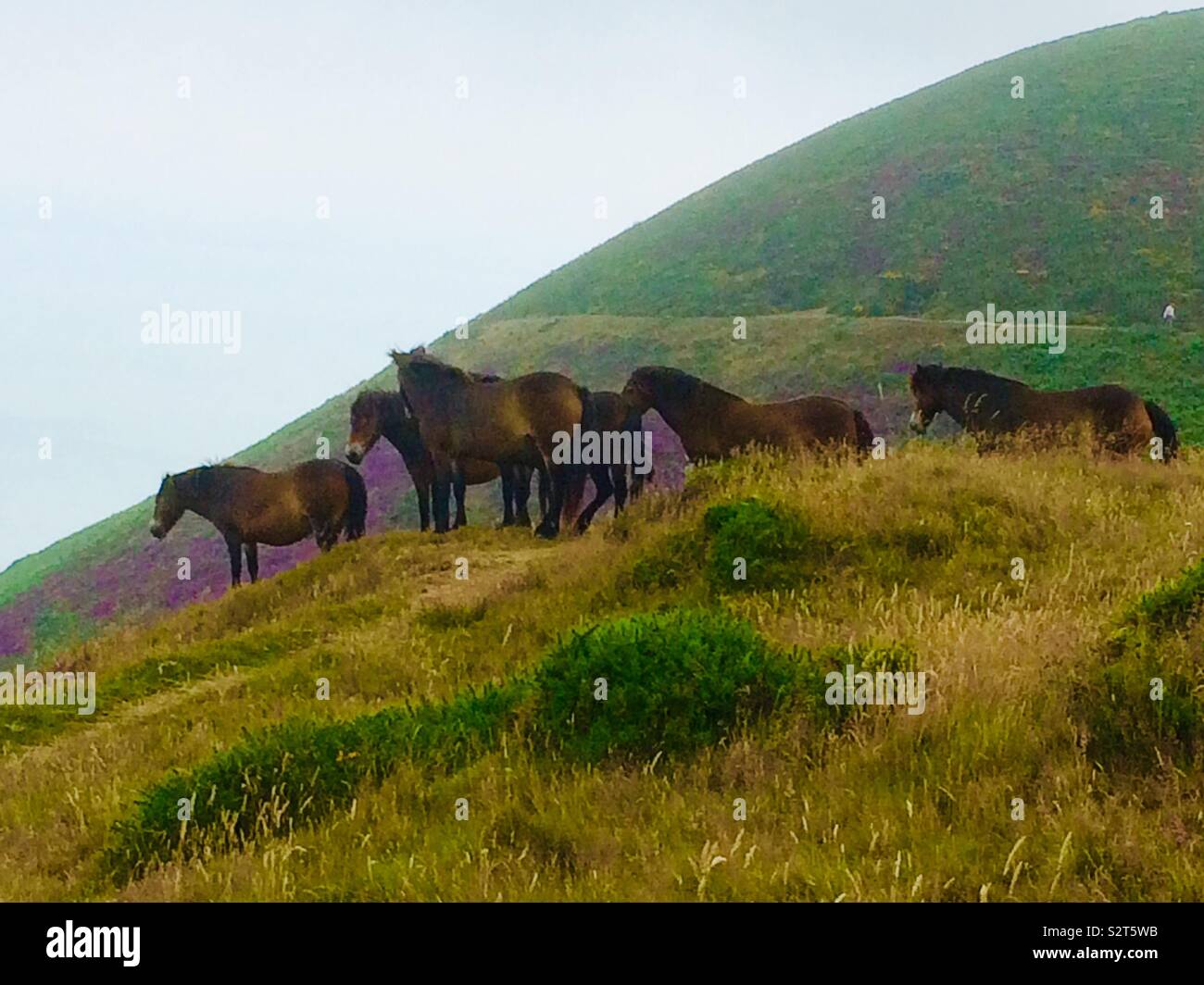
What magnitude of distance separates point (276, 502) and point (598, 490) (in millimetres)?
6116

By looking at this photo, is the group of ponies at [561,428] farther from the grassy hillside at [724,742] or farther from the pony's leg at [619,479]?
the grassy hillside at [724,742]

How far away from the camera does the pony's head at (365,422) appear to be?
18906mm

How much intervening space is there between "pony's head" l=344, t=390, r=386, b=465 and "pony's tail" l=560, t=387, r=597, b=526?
410 centimetres

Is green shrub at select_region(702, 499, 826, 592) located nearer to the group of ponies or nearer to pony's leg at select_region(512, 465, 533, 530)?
the group of ponies

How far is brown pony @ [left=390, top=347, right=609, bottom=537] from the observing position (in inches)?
659

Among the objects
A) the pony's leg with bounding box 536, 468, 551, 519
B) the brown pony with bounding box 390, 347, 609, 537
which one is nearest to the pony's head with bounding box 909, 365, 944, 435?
the brown pony with bounding box 390, 347, 609, 537

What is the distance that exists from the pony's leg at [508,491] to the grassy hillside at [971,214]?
36.1m

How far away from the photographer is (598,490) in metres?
17.8

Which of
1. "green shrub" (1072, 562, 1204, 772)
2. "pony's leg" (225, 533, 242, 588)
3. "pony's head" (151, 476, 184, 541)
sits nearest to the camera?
"green shrub" (1072, 562, 1204, 772)

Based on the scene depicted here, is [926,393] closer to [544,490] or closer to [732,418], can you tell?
[732,418]

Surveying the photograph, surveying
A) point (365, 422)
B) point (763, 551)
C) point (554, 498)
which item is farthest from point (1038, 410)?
point (365, 422)

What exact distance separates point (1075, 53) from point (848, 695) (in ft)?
303

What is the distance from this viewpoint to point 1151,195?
5809 cm

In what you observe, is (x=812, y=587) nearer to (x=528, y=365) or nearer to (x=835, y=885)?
(x=835, y=885)
